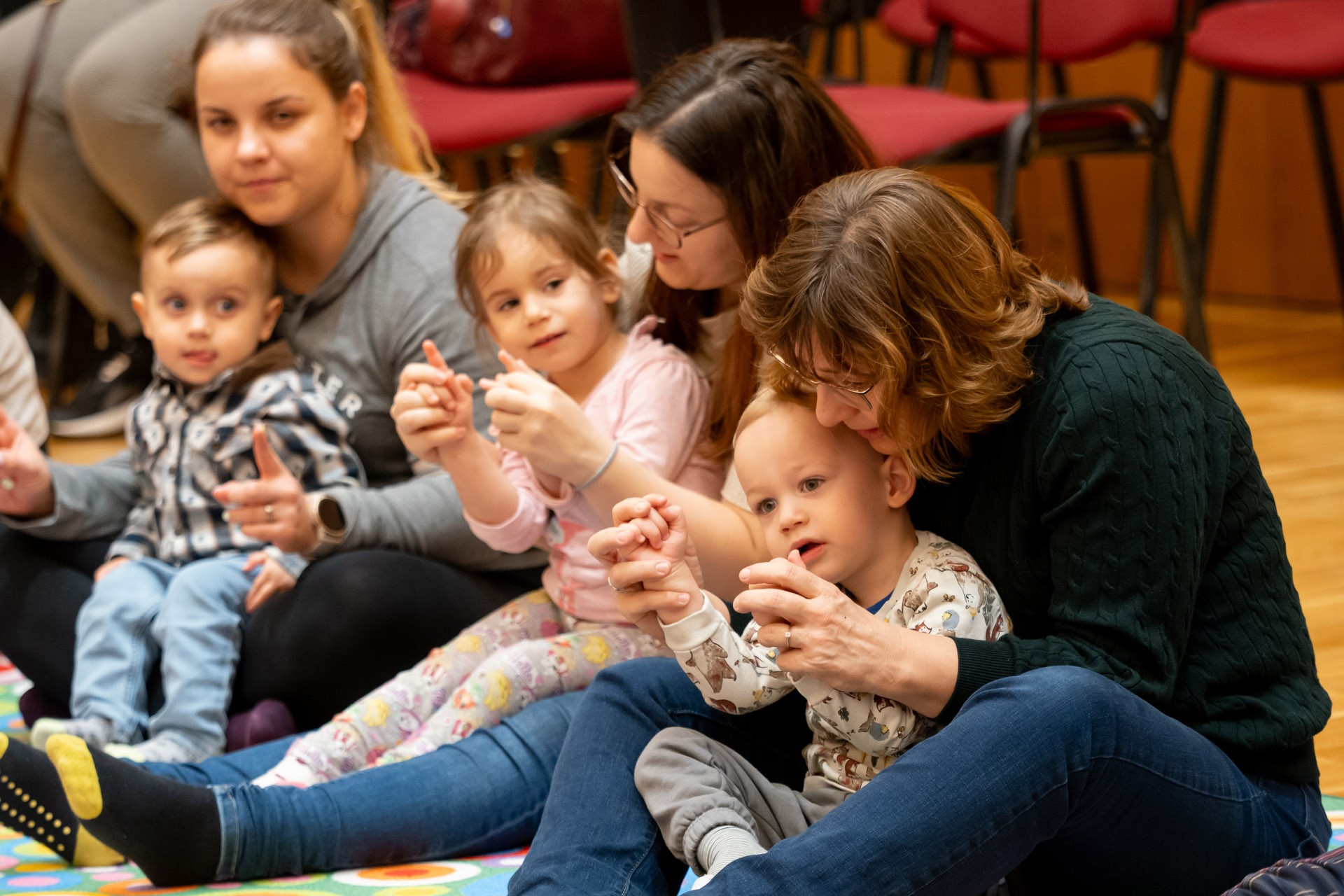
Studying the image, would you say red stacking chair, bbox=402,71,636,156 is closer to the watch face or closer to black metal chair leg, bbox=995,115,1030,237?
black metal chair leg, bbox=995,115,1030,237

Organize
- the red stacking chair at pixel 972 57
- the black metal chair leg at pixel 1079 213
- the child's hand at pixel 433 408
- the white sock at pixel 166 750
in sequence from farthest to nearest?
the black metal chair leg at pixel 1079 213, the red stacking chair at pixel 972 57, the white sock at pixel 166 750, the child's hand at pixel 433 408

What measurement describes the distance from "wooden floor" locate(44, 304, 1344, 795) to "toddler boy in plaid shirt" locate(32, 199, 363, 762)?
1114 mm

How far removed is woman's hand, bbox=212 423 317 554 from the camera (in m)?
1.49

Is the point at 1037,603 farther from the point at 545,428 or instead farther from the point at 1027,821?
the point at 545,428

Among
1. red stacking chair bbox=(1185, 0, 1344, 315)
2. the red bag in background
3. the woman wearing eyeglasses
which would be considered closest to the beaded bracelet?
the woman wearing eyeglasses

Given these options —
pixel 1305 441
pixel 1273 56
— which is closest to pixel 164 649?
pixel 1305 441

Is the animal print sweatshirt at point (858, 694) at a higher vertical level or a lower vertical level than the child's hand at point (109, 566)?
higher

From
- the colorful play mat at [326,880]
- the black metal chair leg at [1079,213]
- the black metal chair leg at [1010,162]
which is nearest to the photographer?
the colorful play mat at [326,880]

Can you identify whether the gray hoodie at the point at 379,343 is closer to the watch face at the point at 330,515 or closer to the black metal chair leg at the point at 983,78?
the watch face at the point at 330,515

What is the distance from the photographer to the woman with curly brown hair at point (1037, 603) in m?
0.93

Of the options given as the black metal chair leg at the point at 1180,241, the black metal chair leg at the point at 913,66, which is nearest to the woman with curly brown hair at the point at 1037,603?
the black metal chair leg at the point at 1180,241

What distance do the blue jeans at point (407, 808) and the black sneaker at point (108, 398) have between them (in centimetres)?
183

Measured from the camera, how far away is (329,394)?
1.70 m

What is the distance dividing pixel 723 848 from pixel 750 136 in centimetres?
62
